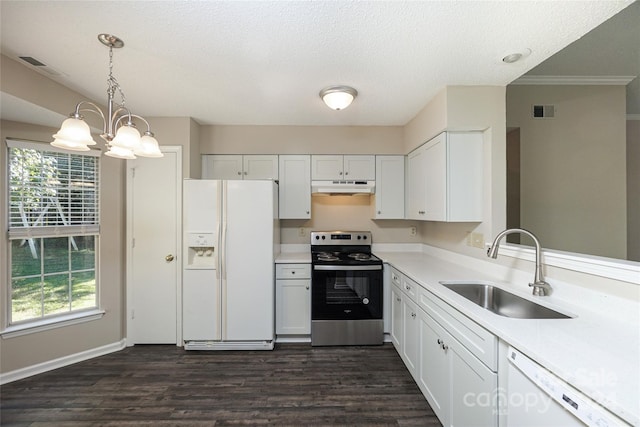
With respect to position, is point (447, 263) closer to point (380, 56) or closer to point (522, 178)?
point (522, 178)

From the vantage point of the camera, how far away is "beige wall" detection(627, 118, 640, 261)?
97.0 inches

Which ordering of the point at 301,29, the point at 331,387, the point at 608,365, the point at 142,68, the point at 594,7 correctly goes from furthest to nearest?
the point at 331,387 → the point at 142,68 → the point at 301,29 → the point at 594,7 → the point at 608,365

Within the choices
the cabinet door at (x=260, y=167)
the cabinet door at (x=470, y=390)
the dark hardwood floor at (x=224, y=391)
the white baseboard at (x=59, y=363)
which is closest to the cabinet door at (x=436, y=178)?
the cabinet door at (x=470, y=390)

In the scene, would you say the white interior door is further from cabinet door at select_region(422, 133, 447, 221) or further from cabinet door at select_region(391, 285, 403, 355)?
cabinet door at select_region(422, 133, 447, 221)

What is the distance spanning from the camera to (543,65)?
224 cm

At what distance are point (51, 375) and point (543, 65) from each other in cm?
514

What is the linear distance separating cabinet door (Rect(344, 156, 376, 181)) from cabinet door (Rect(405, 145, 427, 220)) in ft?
1.43

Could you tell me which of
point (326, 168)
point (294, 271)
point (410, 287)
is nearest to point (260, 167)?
point (326, 168)

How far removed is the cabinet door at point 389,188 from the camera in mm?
3174

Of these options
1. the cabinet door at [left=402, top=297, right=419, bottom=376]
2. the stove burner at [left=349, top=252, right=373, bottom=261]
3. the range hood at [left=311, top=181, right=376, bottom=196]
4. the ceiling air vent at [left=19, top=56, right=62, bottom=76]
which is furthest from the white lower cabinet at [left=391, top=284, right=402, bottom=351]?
the ceiling air vent at [left=19, top=56, right=62, bottom=76]

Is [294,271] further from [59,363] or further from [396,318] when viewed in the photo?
[59,363]

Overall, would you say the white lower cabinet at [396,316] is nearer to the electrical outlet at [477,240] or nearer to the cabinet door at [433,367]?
the cabinet door at [433,367]

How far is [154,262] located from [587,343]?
11.0 feet

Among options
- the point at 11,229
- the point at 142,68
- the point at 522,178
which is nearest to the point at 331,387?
the point at 522,178
